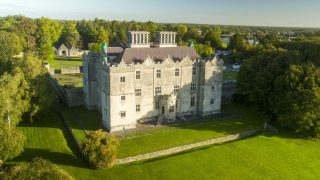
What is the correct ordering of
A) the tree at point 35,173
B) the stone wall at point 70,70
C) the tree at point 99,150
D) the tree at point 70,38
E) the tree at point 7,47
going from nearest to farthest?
1. the tree at point 35,173
2. the tree at point 99,150
3. the stone wall at point 70,70
4. the tree at point 7,47
5. the tree at point 70,38

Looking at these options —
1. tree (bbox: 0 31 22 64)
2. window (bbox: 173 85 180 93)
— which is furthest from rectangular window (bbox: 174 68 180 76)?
tree (bbox: 0 31 22 64)

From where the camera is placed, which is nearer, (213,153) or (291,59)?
(213,153)

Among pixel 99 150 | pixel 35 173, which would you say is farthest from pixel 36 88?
pixel 35 173

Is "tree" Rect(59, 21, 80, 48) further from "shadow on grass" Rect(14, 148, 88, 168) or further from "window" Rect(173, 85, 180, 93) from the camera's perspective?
"shadow on grass" Rect(14, 148, 88, 168)

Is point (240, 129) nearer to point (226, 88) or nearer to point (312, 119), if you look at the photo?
point (312, 119)

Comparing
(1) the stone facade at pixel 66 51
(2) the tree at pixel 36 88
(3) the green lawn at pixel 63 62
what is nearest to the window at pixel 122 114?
(2) the tree at pixel 36 88

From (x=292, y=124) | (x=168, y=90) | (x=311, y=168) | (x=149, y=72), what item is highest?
(x=149, y=72)

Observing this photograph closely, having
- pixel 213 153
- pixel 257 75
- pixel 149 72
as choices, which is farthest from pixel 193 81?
pixel 213 153

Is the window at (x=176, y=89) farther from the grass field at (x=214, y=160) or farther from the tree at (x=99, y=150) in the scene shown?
the tree at (x=99, y=150)
